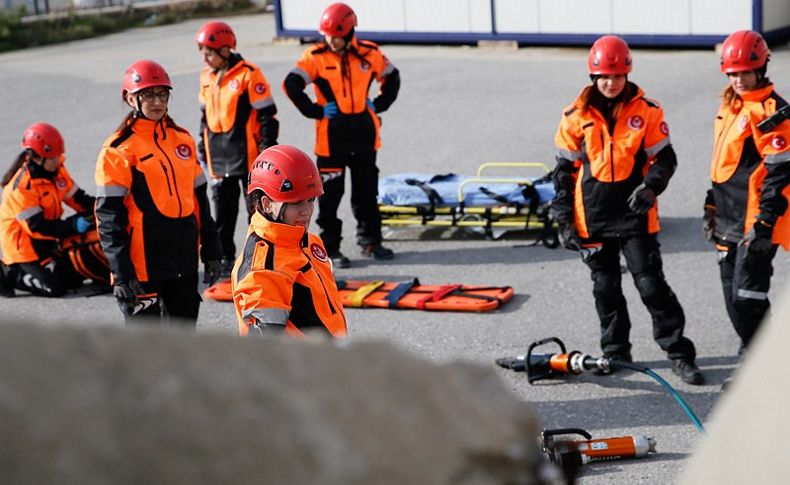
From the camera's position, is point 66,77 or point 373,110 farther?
point 66,77

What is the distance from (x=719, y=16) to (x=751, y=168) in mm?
13680

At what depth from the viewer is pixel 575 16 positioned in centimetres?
2139

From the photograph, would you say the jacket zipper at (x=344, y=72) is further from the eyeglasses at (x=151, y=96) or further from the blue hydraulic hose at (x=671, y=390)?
the blue hydraulic hose at (x=671, y=390)

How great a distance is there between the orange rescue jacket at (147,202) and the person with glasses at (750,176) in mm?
3154

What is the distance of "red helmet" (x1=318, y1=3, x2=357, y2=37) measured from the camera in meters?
10.6

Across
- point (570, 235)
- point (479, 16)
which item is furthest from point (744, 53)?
point (479, 16)

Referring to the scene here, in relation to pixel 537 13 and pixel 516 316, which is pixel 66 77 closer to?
pixel 537 13

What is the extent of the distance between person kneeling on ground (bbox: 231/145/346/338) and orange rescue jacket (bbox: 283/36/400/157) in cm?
509

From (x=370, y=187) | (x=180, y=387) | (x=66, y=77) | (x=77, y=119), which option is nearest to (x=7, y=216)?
(x=370, y=187)

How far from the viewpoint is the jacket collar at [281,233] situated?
5.35 m

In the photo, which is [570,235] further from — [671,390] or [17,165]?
[17,165]

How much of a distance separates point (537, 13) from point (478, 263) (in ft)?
40.0

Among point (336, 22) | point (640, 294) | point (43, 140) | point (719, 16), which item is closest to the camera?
point (640, 294)

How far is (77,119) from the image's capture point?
1823 cm
